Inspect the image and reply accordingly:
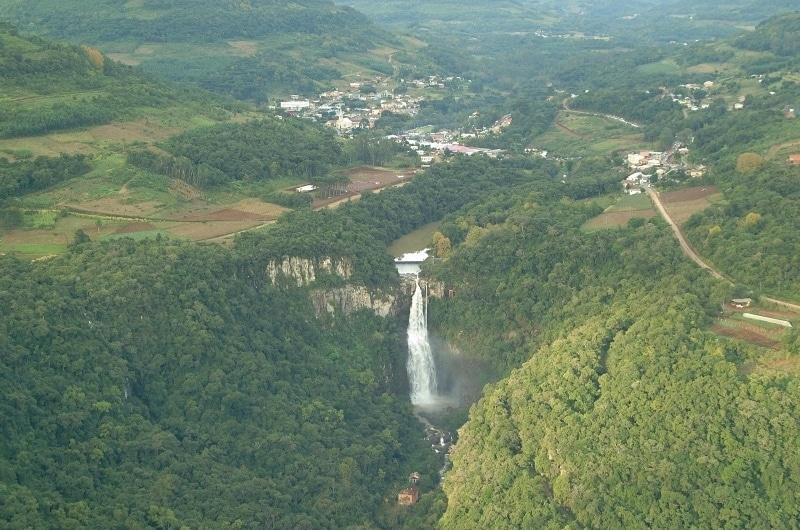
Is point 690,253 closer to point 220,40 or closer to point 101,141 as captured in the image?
point 101,141

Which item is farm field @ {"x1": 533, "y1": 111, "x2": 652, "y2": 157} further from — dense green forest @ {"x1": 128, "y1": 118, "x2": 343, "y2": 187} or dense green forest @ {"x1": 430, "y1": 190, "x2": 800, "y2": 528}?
dense green forest @ {"x1": 430, "y1": 190, "x2": 800, "y2": 528}

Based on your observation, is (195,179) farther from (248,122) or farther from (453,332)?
(453,332)

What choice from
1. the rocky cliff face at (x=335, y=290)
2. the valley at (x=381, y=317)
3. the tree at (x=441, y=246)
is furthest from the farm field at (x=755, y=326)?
the tree at (x=441, y=246)

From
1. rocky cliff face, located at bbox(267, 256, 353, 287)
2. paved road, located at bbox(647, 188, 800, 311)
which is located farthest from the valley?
paved road, located at bbox(647, 188, 800, 311)

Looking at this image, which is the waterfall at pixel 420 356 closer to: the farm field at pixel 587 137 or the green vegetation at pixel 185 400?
the green vegetation at pixel 185 400

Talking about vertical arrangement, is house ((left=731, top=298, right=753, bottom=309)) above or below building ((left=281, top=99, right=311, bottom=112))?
above

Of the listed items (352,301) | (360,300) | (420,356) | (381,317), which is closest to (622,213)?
(420,356)
